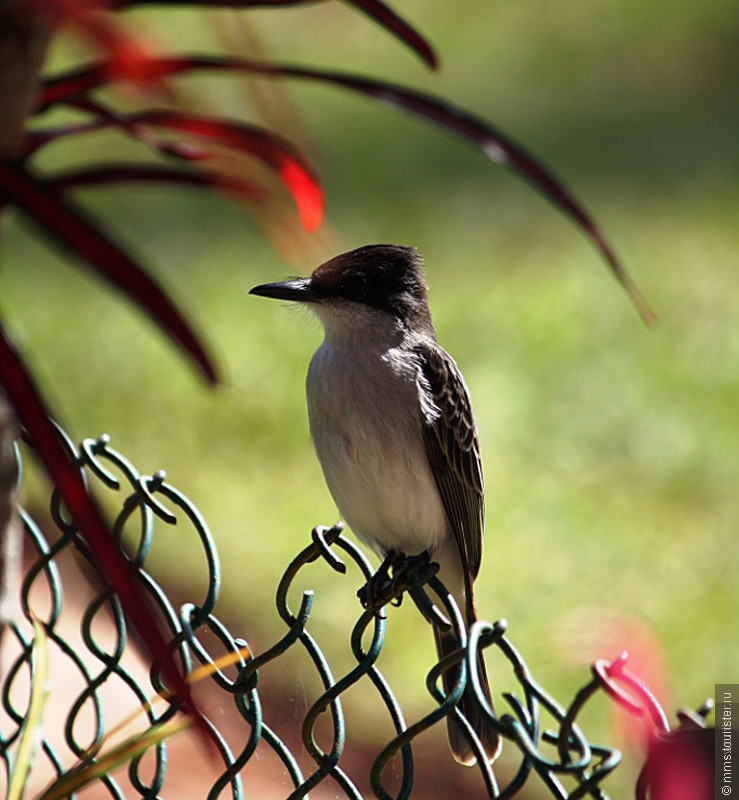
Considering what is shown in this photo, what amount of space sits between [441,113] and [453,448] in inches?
53.9

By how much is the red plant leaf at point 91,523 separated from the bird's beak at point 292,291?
61.5 inches

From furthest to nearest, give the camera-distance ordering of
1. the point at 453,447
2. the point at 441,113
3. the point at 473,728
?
the point at 453,447 → the point at 473,728 → the point at 441,113

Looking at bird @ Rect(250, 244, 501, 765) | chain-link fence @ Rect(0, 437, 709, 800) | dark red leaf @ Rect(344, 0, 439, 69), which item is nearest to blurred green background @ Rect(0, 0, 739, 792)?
chain-link fence @ Rect(0, 437, 709, 800)

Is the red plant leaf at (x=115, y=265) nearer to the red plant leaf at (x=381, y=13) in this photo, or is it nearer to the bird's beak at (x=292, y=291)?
the red plant leaf at (x=381, y=13)

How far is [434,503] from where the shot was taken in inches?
129

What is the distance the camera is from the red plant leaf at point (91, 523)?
1.35 meters

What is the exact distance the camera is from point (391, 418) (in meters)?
3.19

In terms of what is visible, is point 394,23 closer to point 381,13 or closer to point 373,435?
point 381,13

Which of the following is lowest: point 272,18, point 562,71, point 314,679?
point 314,679

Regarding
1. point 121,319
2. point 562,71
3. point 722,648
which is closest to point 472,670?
point 722,648

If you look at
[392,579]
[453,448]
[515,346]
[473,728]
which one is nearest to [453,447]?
[453,448]

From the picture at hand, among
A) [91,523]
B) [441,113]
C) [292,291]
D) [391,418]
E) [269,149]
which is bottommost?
[91,523]

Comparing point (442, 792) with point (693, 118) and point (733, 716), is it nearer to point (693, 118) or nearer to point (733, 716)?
point (733, 716)

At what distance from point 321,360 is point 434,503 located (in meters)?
0.50
